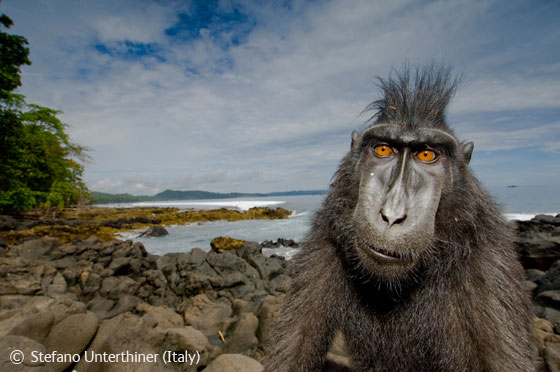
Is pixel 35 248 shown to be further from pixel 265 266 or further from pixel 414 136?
pixel 414 136

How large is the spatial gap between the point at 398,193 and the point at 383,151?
0.50 metres

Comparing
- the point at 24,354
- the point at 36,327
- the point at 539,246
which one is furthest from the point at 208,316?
the point at 539,246

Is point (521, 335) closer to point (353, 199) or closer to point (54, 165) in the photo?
point (353, 199)

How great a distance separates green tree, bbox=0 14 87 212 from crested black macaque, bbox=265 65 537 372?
73.5 ft

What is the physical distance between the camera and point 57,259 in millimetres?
9133

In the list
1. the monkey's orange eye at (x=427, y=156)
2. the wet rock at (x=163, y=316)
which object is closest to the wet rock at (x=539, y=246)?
the monkey's orange eye at (x=427, y=156)

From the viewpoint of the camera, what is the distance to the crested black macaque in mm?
1983

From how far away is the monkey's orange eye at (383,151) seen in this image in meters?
2.31

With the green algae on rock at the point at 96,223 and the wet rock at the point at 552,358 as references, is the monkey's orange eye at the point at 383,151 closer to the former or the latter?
the wet rock at the point at 552,358

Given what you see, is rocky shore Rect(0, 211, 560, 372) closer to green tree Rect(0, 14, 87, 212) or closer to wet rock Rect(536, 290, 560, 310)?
wet rock Rect(536, 290, 560, 310)

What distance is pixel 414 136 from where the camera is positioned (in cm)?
220

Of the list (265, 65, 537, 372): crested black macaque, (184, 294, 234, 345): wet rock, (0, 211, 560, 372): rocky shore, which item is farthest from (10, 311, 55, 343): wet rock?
(265, 65, 537, 372): crested black macaque

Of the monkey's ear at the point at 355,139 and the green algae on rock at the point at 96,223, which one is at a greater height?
the monkey's ear at the point at 355,139

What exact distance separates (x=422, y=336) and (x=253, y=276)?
7.52m
